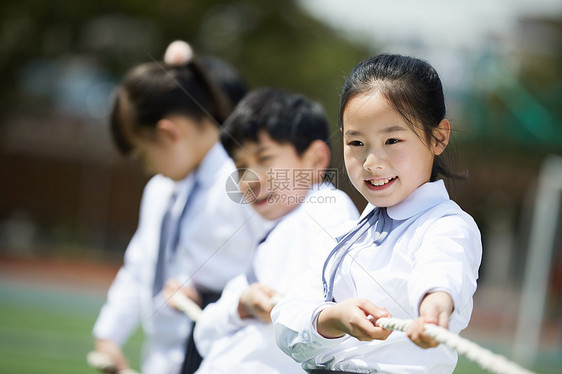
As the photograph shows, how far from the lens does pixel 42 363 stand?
634cm

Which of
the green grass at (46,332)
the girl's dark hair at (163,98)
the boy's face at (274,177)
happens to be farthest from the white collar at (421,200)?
the green grass at (46,332)

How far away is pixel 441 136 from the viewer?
4.76 ft

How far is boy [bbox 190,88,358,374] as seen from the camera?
187 cm

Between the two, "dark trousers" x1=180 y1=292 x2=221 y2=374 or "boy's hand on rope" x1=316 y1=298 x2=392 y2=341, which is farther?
"dark trousers" x1=180 y1=292 x2=221 y2=374

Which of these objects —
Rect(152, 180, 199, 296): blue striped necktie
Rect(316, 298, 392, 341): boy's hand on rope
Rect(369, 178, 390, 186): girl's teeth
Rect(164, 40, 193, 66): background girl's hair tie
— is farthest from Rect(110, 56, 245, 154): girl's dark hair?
Rect(316, 298, 392, 341): boy's hand on rope

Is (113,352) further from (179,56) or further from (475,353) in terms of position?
(475,353)

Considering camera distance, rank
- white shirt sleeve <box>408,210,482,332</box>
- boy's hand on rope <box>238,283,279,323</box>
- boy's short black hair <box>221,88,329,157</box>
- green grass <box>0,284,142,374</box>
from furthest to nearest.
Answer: green grass <box>0,284,142,374</box> → boy's short black hair <box>221,88,329,157</box> → boy's hand on rope <box>238,283,279,323</box> → white shirt sleeve <box>408,210,482,332</box>

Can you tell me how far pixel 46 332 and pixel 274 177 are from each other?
6486 mm

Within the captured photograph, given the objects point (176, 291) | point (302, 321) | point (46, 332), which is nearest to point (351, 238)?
point (302, 321)

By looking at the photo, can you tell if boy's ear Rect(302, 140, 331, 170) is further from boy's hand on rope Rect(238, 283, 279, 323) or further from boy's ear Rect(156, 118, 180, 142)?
boy's ear Rect(156, 118, 180, 142)

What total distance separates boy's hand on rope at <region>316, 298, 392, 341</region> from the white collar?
210 millimetres

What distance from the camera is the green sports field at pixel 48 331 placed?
636 cm

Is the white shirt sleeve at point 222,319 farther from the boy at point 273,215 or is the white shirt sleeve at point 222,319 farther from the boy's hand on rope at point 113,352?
the boy's hand on rope at point 113,352

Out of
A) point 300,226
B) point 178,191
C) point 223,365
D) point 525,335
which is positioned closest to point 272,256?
point 300,226
